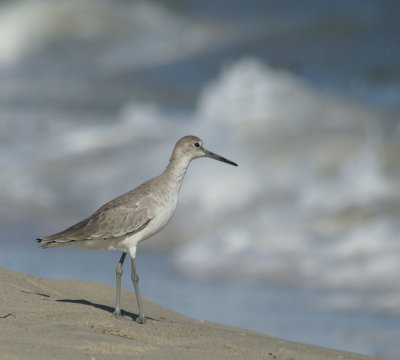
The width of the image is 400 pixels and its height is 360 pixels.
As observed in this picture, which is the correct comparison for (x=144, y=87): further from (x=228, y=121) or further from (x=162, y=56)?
(x=228, y=121)

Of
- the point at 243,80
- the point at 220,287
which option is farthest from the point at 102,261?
the point at 243,80

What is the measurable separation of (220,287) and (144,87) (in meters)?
13.0

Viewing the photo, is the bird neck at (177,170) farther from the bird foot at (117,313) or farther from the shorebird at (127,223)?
the bird foot at (117,313)

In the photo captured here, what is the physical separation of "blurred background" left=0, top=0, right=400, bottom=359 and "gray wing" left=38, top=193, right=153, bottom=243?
2.43m

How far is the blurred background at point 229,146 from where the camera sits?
1126 cm

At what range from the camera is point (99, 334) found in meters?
6.41

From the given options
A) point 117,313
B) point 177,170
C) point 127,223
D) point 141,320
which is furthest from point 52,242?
point 177,170

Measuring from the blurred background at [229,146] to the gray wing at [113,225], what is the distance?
2428mm

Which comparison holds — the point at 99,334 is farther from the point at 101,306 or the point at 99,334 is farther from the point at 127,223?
the point at 101,306

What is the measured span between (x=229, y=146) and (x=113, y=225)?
10.0 m

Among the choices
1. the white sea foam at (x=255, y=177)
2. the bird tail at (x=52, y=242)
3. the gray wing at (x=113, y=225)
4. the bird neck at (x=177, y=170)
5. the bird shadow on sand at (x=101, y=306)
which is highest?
the white sea foam at (x=255, y=177)

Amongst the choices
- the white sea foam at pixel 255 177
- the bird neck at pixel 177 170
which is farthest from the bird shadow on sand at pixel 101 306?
the white sea foam at pixel 255 177

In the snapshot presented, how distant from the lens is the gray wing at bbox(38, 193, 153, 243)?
791cm

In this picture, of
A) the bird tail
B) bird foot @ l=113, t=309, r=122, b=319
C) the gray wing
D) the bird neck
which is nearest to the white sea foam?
the bird neck
